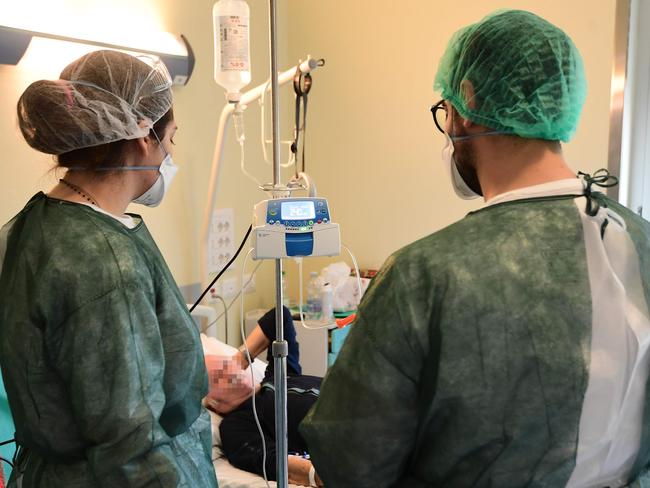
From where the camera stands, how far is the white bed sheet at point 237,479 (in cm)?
219

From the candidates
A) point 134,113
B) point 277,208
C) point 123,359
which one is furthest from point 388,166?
point 123,359

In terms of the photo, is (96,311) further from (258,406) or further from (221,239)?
(221,239)

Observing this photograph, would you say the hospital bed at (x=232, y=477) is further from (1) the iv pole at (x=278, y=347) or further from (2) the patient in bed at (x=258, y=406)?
(1) the iv pole at (x=278, y=347)

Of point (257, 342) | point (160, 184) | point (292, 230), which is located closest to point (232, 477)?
point (257, 342)

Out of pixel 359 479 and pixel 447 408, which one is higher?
pixel 447 408

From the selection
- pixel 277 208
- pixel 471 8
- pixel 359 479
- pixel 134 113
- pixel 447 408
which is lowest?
pixel 359 479

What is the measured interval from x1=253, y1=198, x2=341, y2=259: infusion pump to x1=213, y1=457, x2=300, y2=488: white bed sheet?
96 centimetres

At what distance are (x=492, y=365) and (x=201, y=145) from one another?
7.51ft

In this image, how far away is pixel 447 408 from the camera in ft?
3.04

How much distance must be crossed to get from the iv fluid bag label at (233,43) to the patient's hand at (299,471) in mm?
1447

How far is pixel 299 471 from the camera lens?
2.27 meters

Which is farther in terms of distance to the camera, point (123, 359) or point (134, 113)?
point (134, 113)

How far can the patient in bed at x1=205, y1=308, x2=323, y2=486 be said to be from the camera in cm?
229

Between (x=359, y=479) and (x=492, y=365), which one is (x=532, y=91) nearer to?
(x=492, y=365)
